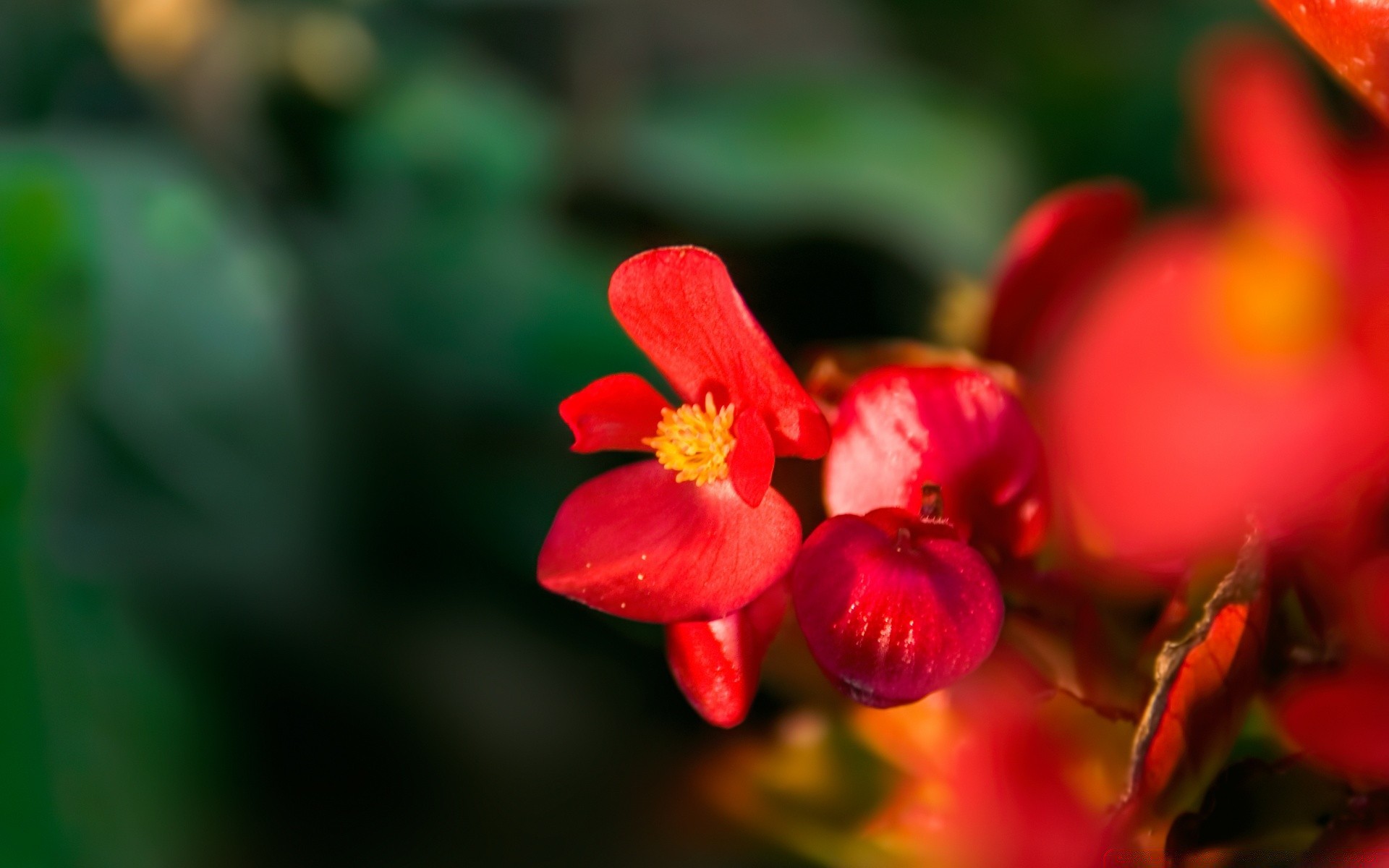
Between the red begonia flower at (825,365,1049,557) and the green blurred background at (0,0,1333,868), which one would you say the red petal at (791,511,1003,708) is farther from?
the green blurred background at (0,0,1333,868)

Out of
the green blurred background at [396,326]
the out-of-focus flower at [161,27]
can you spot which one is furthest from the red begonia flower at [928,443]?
the out-of-focus flower at [161,27]

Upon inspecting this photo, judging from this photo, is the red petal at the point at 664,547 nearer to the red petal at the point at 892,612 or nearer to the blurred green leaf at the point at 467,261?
the red petal at the point at 892,612

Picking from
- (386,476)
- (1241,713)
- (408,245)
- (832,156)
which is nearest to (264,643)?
(386,476)

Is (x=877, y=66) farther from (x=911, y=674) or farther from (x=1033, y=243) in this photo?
(x=911, y=674)

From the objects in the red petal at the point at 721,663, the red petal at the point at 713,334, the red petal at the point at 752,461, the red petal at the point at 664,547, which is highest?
the red petal at the point at 713,334

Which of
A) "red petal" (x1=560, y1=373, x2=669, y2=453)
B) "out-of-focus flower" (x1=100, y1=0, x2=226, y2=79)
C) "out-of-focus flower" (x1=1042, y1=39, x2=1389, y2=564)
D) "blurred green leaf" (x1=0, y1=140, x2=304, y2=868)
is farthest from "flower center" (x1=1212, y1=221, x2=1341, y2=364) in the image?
"out-of-focus flower" (x1=100, y1=0, x2=226, y2=79)

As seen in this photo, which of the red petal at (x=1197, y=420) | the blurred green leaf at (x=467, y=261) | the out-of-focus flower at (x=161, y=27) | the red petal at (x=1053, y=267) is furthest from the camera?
the out-of-focus flower at (x=161, y=27)
